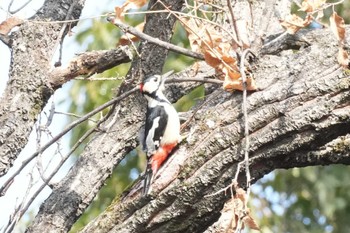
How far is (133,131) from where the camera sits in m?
3.50

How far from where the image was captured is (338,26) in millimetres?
3045

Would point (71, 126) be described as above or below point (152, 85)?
below

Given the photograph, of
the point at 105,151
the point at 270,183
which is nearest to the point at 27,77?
the point at 105,151

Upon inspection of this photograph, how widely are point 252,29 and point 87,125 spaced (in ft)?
10.6

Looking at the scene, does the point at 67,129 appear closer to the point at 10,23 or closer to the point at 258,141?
the point at 10,23

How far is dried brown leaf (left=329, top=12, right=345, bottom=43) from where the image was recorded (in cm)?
303

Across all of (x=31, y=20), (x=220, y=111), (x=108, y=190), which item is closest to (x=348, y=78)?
(x=220, y=111)

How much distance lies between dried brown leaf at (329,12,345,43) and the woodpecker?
2.28ft

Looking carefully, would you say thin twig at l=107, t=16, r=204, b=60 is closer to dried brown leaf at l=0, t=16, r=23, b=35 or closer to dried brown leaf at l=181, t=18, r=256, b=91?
dried brown leaf at l=181, t=18, r=256, b=91

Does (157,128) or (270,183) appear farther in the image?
(270,183)

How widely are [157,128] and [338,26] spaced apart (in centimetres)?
104

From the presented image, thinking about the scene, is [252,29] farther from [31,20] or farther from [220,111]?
[31,20]

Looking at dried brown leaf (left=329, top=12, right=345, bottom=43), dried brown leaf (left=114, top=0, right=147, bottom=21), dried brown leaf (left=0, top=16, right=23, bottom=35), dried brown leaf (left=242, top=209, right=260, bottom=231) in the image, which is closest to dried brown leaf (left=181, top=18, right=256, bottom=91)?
dried brown leaf (left=114, top=0, right=147, bottom=21)

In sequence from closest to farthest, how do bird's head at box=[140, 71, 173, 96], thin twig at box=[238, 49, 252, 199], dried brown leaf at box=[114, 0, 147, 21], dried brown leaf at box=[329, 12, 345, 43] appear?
1. thin twig at box=[238, 49, 252, 199]
2. dried brown leaf at box=[329, 12, 345, 43]
3. dried brown leaf at box=[114, 0, 147, 21]
4. bird's head at box=[140, 71, 173, 96]
